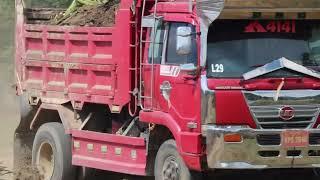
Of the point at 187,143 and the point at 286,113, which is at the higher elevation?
the point at 286,113

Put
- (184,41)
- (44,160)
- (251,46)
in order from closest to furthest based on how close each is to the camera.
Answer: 1. (251,46)
2. (184,41)
3. (44,160)

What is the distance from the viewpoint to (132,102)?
9.20m

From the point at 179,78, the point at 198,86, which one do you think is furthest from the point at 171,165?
the point at 198,86

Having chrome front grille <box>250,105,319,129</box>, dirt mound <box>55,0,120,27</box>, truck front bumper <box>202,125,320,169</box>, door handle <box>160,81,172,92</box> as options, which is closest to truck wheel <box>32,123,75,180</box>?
dirt mound <box>55,0,120,27</box>

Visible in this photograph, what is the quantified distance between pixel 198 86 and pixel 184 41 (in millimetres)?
572

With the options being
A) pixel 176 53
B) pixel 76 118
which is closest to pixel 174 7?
pixel 176 53

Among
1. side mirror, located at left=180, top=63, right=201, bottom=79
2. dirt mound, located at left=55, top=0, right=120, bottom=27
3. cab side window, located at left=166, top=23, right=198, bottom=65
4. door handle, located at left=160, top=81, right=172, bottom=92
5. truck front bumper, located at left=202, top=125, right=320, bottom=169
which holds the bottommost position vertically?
truck front bumper, located at left=202, top=125, right=320, bottom=169

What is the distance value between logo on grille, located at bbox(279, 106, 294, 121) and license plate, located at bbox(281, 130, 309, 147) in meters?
0.15

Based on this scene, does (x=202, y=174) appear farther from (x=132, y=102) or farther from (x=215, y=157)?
(x=132, y=102)

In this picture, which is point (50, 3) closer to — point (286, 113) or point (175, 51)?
point (175, 51)

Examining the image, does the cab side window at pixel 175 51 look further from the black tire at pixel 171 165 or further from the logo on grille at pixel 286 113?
the logo on grille at pixel 286 113

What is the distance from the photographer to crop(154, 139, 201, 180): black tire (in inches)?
315

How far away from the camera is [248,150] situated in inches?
294

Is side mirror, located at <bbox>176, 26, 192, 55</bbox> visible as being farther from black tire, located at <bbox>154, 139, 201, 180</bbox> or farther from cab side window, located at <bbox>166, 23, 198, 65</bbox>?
black tire, located at <bbox>154, 139, 201, 180</bbox>
